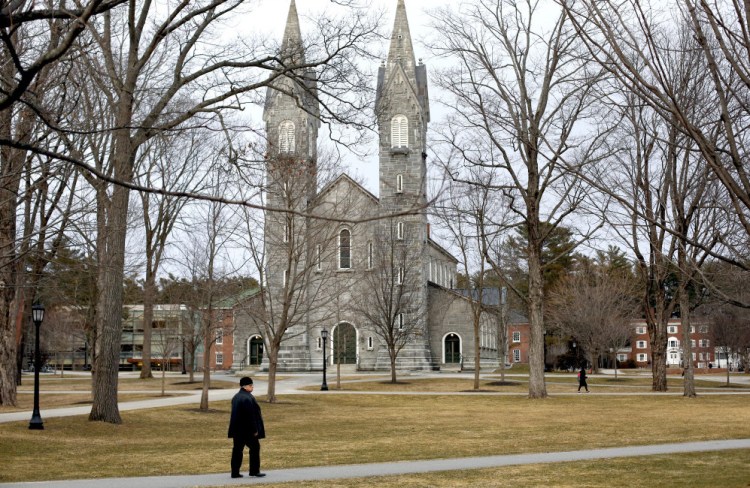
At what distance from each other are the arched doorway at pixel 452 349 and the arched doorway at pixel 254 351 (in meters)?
13.7

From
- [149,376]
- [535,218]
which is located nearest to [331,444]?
[535,218]

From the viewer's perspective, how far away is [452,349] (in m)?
64.9

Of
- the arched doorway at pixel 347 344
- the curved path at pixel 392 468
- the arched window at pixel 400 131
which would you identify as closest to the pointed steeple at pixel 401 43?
the arched window at pixel 400 131

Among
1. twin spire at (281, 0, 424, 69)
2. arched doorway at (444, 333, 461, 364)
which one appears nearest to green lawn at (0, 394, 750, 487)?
arched doorway at (444, 333, 461, 364)

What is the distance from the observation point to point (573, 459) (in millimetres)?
14578

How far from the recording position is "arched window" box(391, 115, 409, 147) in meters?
63.0

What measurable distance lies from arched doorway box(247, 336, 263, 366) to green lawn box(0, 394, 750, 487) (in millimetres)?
33470

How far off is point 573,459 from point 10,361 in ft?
62.0

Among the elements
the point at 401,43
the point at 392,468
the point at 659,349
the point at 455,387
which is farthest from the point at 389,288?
the point at 392,468

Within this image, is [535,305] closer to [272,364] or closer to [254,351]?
[272,364]

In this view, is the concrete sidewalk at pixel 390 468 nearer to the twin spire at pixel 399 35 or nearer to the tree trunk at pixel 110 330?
the tree trunk at pixel 110 330

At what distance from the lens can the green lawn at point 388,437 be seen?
44.4 feet

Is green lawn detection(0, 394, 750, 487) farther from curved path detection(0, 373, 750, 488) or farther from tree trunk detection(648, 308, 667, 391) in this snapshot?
tree trunk detection(648, 308, 667, 391)

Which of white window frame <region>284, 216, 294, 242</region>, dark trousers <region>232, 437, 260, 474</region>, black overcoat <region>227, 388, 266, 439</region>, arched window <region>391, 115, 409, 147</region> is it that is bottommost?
dark trousers <region>232, 437, 260, 474</region>
